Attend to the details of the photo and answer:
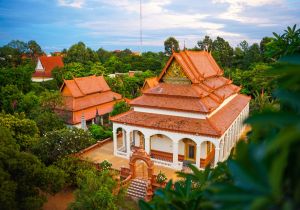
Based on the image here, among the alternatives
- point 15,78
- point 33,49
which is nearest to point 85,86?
point 15,78

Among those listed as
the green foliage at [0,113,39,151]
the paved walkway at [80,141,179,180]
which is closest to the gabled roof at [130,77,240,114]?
the paved walkway at [80,141,179,180]

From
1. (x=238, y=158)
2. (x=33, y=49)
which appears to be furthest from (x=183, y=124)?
(x=33, y=49)

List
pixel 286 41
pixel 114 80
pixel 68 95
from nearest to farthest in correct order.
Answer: pixel 286 41 → pixel 68 95 → pixel 114 80

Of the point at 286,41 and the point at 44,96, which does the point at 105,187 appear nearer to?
the point at 286,41

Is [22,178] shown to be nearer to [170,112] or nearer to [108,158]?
[108,158]

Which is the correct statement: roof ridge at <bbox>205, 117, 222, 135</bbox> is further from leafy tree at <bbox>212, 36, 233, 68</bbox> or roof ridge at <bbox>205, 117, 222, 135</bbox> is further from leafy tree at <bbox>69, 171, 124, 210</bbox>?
leafy tree at <bbox>212, 36, 233, 68</bbox>
